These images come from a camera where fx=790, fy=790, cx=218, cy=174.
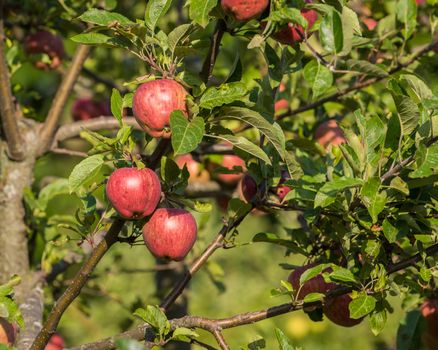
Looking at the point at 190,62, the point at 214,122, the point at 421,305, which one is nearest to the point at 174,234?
the point at 214,122

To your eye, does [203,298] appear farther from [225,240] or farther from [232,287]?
[225,240]

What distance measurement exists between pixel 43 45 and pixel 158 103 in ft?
3.99

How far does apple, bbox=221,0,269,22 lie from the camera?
1184 mm

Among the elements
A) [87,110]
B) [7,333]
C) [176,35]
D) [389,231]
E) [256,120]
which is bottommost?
[87,110]

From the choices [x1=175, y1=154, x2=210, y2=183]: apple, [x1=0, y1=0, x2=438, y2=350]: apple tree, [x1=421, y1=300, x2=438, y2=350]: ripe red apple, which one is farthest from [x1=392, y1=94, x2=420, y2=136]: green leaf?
[x1=175, y1=154, x2=210, y2=183]: apple

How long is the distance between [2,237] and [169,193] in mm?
789

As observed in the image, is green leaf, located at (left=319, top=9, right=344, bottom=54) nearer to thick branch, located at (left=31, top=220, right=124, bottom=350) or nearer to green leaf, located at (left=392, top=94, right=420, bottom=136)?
green leaf, located at (left=392, top=94, right=420, bottom=136)

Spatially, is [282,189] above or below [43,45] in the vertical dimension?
above

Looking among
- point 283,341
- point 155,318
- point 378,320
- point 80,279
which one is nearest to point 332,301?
point 378,320

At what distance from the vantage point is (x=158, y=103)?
1.22m

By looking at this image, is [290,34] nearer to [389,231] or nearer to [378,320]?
[389,231]

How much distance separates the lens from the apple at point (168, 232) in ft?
4.40

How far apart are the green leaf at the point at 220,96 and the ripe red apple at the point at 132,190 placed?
150 mm

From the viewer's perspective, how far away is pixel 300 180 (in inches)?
55.4
